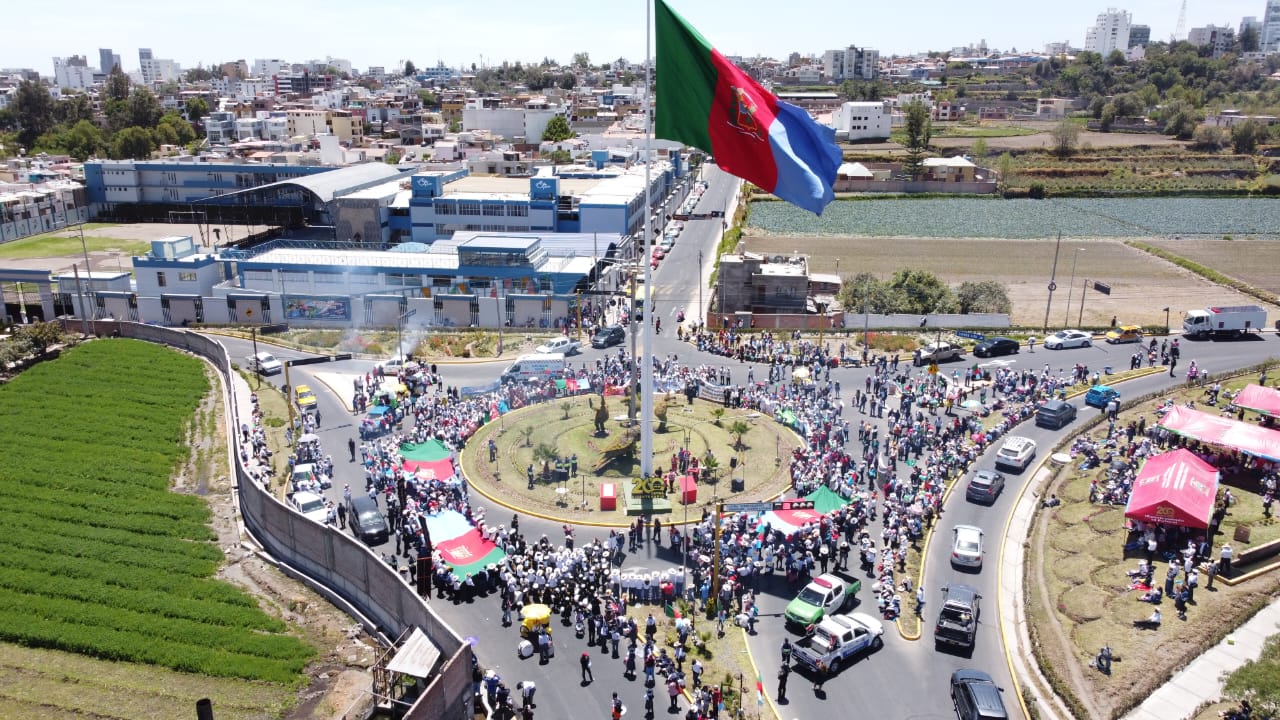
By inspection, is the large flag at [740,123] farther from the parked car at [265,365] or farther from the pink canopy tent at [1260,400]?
the parked car at [265,365]

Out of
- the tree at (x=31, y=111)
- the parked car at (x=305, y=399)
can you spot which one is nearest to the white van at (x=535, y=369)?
the parked car at (x=305, y=399)

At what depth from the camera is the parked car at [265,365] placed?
1802 inches

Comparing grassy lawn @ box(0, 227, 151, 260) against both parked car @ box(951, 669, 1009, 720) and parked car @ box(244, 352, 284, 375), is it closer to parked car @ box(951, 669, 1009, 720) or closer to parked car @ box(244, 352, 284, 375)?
parked car @ box(244, 352, 284, 375)

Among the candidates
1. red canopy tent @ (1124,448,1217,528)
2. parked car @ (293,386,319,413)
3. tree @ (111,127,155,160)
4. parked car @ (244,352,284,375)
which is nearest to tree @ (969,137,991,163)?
red canopy tent @ (1124,448,1217,528)

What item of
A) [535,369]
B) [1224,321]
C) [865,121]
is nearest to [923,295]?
[1224,321]

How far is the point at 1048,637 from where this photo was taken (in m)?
23.3

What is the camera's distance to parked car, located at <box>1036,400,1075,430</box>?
38.2 metres

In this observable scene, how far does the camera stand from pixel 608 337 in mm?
50250

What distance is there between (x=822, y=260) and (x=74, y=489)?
60.2m

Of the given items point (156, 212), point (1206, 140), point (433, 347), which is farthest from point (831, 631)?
point (1206, 140)

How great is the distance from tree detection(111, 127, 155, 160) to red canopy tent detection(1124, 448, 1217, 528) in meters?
127

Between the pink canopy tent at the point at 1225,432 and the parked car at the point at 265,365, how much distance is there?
1601 inches

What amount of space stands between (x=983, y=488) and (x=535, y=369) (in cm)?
2054

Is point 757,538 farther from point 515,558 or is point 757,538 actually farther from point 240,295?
point 240,295
